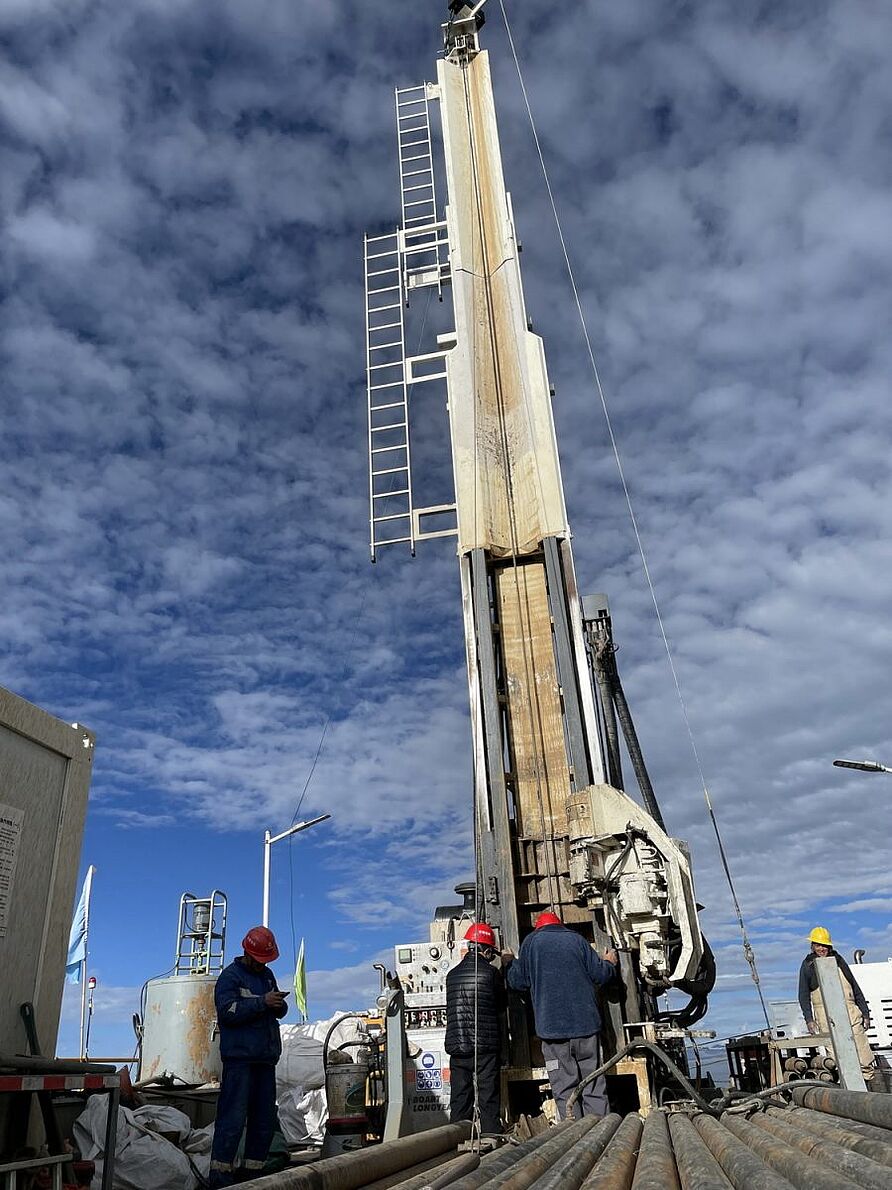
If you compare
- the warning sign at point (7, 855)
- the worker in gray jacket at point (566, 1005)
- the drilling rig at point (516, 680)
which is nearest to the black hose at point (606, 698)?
the drilling rig at point (516, 680)

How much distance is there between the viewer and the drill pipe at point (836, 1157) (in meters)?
2.18

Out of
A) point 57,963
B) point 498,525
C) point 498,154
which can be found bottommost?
point 57,963

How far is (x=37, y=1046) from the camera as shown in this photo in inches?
171

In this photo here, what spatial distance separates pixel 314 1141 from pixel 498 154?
11764 mm

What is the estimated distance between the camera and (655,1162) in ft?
10.6

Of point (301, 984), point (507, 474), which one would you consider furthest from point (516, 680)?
point (301, 984)

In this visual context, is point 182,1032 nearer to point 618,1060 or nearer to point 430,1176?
point 618,1060

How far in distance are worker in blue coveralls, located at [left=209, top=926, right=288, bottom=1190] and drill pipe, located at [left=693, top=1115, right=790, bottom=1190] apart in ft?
9.27

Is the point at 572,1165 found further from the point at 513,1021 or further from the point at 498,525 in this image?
the point at 498,525

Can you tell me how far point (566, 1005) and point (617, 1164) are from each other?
306 cm

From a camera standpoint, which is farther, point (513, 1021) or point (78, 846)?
point (513, 1021)

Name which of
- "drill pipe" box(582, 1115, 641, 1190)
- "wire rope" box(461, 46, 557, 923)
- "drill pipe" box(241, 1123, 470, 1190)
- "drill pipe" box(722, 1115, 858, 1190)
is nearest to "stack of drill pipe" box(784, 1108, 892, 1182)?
"drill pipe" box(722, 1115, 858, 1190)

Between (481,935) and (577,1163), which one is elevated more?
(481,935)

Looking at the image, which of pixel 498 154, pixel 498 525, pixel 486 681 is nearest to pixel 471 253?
pixel 498 154
